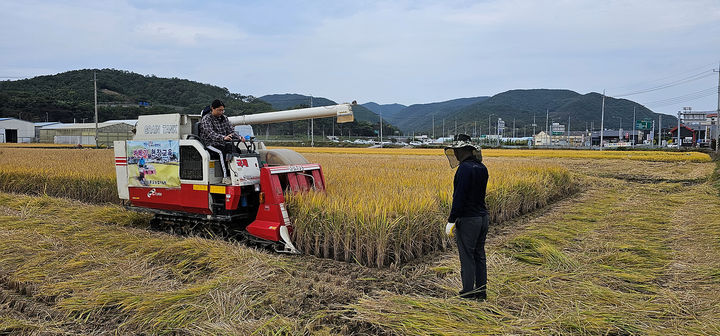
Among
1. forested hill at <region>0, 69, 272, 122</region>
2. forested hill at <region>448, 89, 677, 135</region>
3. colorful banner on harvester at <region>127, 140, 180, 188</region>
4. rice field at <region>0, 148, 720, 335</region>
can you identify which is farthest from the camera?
forested hill at <region>448, 89, 677, 135</region>

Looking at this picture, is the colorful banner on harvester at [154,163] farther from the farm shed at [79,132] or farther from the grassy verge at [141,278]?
the farm shed at [79,132]

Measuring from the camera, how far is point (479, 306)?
173 inches

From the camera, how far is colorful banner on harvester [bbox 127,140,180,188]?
7195 mm

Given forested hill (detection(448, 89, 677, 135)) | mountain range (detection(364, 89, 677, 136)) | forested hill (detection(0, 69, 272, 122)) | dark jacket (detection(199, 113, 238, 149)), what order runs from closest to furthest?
1. dark jacket (detection(199, 113, 238, 149))
2. forested hill (detection(0, 69, 272, 122))
3. mountain range (detection(364, 89, 677, 136))
4. forested hill (detection(448, 89, 677, 135))

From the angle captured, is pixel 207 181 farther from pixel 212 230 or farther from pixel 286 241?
pixel 286 241

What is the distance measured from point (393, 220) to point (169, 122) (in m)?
4.01

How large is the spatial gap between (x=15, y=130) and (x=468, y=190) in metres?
74.5

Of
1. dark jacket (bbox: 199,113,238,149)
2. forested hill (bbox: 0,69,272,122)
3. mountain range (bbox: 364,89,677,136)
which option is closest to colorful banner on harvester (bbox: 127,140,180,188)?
dark jacket (bbox: 199,113,238,149)

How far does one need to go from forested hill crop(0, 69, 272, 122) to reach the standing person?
63112 mm

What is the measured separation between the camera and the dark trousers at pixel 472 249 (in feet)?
14.9

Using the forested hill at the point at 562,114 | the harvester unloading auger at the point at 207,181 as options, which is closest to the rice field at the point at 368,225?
the harvester unloading auger at the point at 207,181

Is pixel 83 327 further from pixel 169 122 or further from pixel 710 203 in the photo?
pixel 710 203

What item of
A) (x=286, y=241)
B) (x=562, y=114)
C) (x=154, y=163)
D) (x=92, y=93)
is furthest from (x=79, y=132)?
(x=562, y=114)

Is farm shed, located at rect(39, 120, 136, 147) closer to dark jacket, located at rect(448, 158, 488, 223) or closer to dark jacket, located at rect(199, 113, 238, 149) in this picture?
dark jacket, located at rect(199, 113, 238, 149)
